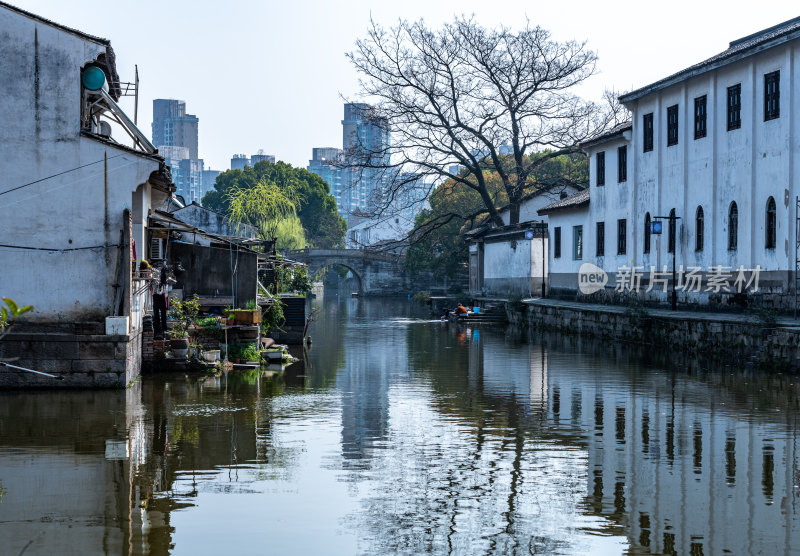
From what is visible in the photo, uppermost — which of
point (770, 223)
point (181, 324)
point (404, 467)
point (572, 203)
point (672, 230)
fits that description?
point (572, 203)

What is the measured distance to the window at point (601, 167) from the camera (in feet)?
119

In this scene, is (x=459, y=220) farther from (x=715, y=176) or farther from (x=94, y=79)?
(x=94, y=79)

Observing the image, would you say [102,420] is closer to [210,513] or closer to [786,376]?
[210,513]

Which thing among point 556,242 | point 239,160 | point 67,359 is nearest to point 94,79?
point 67,359

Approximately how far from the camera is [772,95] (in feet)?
81.2

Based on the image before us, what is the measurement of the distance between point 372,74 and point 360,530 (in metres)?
40.2

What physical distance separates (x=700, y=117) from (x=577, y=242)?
11111 mm

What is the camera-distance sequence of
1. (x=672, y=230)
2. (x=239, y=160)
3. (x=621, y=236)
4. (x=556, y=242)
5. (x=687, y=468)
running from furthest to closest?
(x=239, y=160), (x=556, y=242), (x=621, y=236), (x=672, y=230), (x=687, y=468)

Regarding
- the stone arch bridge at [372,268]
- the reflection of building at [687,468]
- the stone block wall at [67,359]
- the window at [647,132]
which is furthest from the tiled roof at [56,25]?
the stone arch bridge at [372,268]

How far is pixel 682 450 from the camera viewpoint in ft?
38.1

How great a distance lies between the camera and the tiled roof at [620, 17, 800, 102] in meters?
23.6

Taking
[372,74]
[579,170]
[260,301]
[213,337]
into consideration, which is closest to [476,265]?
[579,170]

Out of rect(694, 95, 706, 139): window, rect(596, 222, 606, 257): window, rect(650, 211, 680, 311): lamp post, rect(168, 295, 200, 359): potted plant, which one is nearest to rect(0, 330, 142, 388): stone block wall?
rect(168, 295, 200, 359): potted plant

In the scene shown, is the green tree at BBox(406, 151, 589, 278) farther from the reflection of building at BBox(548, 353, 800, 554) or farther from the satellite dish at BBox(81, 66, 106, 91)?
the satellite dish at BBox(81, 66, 106, 91)
